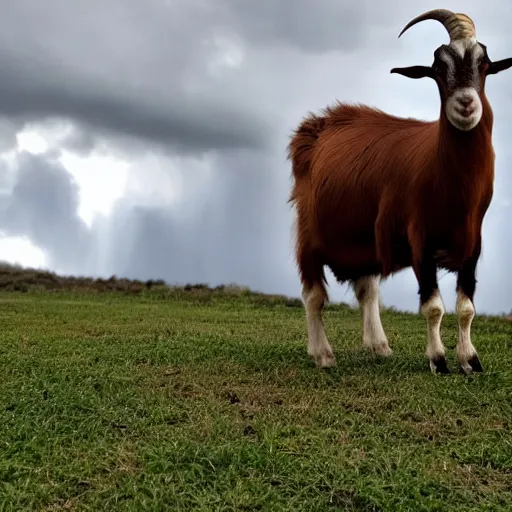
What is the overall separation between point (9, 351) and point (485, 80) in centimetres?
531

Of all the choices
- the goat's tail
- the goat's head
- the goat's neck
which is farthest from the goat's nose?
the goat's tail

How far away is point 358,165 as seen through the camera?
21.1 feet

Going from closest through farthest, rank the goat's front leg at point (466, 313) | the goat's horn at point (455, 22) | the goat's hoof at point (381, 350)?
the goat's horn at point (455, 22), the goat's front leg at point (466, 313), the goat's hoof at point (381, 350)

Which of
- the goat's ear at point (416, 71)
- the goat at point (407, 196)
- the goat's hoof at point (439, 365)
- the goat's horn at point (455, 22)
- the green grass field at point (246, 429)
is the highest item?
the goat's horn at point (455, 22)

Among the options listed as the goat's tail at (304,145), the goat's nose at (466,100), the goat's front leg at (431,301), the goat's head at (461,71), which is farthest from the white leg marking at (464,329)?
the goat's tail at (304,145)

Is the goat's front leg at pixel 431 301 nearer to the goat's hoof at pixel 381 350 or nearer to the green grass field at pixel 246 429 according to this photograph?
the green grass field at pixel 246 429

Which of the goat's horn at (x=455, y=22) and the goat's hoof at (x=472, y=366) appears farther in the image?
the goat's hoof at (x=472, y=366)

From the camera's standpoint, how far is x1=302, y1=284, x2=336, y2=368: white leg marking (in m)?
6.64

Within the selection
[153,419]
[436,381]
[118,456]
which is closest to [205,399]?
[153,419]

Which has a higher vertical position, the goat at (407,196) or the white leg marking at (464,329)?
the goat at (407,196)

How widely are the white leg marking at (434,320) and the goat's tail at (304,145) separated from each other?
2.01 metres

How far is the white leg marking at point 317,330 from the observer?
21.8 ft

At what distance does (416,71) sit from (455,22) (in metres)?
0.46

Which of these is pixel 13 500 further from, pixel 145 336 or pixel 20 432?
pixel 145 336
